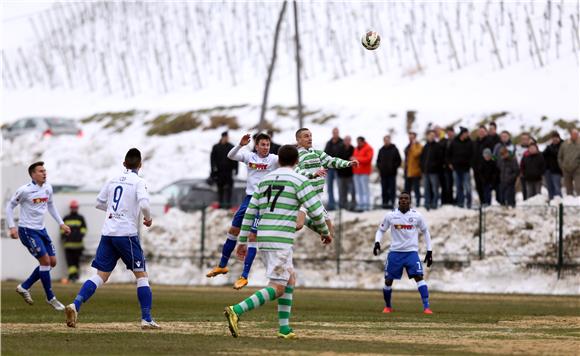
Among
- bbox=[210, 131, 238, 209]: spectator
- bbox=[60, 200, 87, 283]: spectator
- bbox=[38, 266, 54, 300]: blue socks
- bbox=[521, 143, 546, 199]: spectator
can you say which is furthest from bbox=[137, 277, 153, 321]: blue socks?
bbox=[60, 200, 87, 283]: spectator

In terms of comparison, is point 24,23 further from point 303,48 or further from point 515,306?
point 515,306

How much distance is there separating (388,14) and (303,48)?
234 inches

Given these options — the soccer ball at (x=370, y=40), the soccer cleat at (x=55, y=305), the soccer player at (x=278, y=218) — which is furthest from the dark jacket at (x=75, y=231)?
the soccer player at (x=278, y=218)

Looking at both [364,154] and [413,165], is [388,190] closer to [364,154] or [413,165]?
[413,165]

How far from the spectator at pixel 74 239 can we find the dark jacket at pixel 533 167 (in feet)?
41.4

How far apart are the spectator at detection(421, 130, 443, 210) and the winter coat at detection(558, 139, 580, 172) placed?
9.77ft

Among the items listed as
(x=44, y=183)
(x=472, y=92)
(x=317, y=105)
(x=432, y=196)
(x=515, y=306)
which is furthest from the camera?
(x=317, y=105)

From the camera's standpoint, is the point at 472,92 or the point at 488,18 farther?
the point at 488,18

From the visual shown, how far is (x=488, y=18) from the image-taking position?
62125mm

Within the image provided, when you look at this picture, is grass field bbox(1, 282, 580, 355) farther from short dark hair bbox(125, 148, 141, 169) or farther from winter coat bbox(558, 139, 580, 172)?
winter coat bbox(558, 139, 580, 172)

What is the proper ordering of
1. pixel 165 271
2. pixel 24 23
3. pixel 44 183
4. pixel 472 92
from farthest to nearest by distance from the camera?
1. pixel 24 23
2. pixel 472 92
3. pixel 165 271
4. pixel 44 183

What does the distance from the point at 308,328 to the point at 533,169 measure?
16293 mm

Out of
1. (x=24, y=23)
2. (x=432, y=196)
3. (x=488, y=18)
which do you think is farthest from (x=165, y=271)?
(x=24, y=23)

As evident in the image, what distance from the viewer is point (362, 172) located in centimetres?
3366
